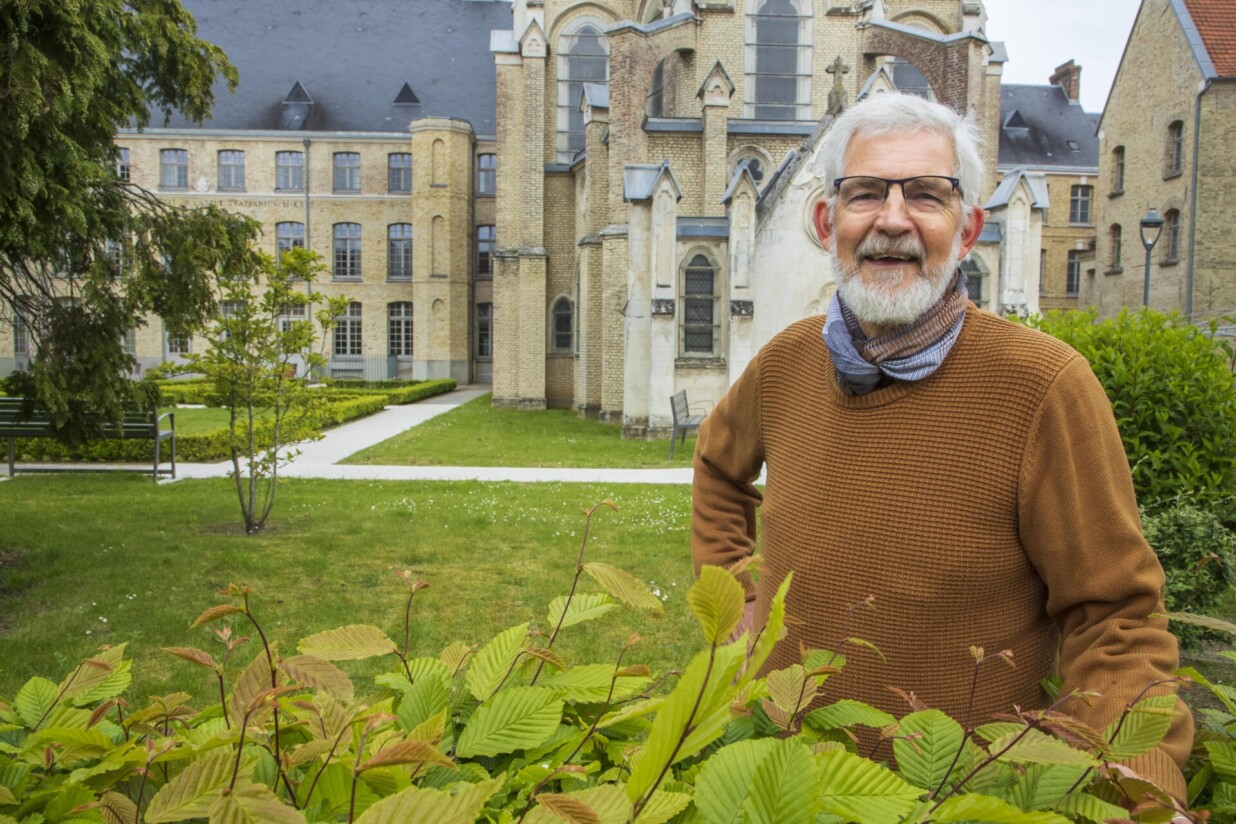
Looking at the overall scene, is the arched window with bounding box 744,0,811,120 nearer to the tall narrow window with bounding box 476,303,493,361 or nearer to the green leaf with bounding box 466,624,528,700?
the tall narrow window with bounding box 476,303,493,361

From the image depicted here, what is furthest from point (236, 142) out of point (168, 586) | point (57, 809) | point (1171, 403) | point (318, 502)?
point (57, 809)

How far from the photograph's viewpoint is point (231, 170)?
40.3 meters

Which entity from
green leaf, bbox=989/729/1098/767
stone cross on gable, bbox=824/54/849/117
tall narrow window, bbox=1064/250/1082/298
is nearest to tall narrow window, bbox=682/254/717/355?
stone cross on gable, bbox=824/54/849/117

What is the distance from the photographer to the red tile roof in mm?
26812

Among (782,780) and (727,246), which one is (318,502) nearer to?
(727,246)

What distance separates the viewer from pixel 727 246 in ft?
60.0

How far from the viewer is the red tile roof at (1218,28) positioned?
26.8 metres

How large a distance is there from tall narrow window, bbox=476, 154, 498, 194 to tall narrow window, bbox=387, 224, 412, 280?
135 inches

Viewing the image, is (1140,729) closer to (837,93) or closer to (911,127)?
(911,127)

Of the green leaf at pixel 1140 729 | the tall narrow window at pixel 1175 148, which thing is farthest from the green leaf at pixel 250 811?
the tall narrow window at pixel 1175 148

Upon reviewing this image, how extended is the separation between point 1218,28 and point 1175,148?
3.33 meters

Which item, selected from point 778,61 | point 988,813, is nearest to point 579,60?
point 778,61

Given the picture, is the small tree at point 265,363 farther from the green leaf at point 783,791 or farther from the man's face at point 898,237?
the green leaf at point 783,791

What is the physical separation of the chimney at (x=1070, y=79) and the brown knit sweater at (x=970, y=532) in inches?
1935
